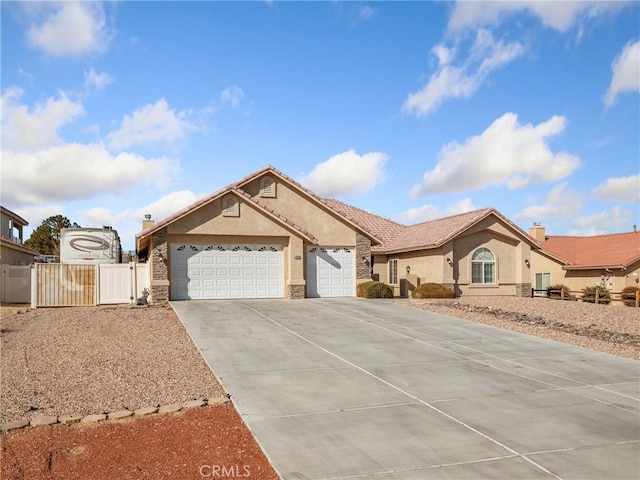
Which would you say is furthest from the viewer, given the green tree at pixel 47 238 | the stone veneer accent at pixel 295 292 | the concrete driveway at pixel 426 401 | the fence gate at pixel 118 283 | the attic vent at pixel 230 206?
the green tree at pixel 47 238

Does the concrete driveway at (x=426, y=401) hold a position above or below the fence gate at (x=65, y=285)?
below

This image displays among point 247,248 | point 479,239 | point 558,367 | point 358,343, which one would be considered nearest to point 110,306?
point 247,248

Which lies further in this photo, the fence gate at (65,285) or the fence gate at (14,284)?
the fence gate at (14,284)

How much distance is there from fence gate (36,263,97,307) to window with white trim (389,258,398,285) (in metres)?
17.3

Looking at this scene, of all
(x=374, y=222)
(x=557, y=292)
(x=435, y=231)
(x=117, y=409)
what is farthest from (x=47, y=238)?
(x=117, y=409)

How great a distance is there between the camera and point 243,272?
2491cm

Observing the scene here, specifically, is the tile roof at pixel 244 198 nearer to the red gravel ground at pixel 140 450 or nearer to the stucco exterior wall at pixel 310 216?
the stucco exterior wall at pixel 310 216

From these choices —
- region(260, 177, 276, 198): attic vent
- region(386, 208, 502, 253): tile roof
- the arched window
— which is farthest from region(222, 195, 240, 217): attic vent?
the arched window

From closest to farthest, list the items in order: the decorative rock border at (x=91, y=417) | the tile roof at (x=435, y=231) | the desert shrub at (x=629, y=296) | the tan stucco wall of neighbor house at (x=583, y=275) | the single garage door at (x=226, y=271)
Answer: the decorative rock border at (x=91, y=417), the single garage door at (x=226, y=271), the desert shrub at (x=629, y=296), the tile roof at (x=435, y=231), the tan stucco wall of neighbor house at (x=583, y=275)

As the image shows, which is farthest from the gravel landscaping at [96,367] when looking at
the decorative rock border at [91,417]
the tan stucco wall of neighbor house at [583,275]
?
the tan stucco wall of neighbor house at [583,275]

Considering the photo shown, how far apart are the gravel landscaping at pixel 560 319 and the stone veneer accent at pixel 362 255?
3250 millimetres

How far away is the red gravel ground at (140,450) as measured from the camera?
5977 millimetres

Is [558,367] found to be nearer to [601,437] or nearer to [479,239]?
[601,437]

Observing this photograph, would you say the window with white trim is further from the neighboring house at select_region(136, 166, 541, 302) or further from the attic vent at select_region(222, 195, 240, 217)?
the attic vent at select_region(222, 195, 240, 217)
